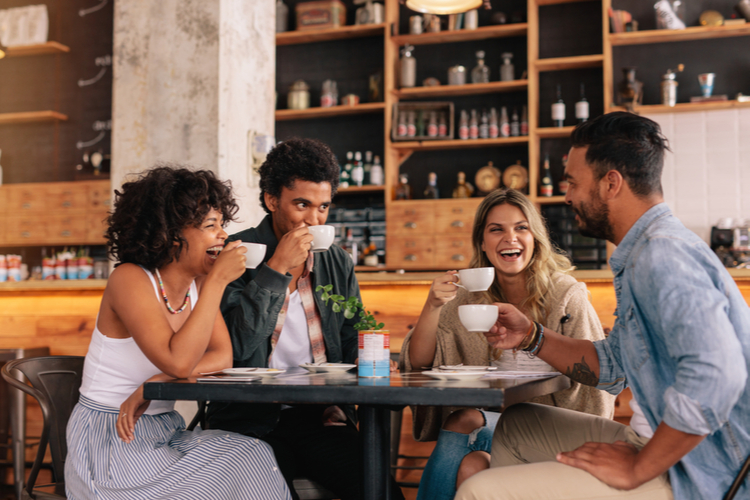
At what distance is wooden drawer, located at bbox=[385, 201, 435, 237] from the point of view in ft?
18.1

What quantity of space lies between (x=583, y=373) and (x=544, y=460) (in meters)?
0.23

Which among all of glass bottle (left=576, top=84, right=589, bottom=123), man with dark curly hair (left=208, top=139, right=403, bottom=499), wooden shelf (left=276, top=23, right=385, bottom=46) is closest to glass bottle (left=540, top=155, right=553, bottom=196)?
glass bottle (left=576, top=84, right=589, bottom=123)

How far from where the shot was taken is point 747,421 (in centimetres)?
121

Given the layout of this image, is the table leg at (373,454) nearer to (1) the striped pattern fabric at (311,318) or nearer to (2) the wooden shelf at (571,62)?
(1) the striped pattern fabric at (311,318)

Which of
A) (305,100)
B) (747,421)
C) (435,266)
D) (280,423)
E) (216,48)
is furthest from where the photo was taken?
(305,100)

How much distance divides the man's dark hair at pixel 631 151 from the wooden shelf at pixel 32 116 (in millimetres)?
6295

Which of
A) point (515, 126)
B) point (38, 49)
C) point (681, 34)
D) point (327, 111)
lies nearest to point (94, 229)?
point (38, 49)

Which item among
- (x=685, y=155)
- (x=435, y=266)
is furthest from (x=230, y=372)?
(x=685, y=155)

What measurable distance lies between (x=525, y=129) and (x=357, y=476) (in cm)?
432

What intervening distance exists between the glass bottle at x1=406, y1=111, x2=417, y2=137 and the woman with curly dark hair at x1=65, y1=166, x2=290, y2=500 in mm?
3912

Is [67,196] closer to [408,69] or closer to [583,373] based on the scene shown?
[408,69]

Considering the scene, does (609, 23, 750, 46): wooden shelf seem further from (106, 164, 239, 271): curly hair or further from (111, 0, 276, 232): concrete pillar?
(106, 164, 239, 271): curly hair

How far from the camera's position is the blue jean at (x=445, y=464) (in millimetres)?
1789

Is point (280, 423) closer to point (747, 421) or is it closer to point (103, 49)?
point (747, 421)
